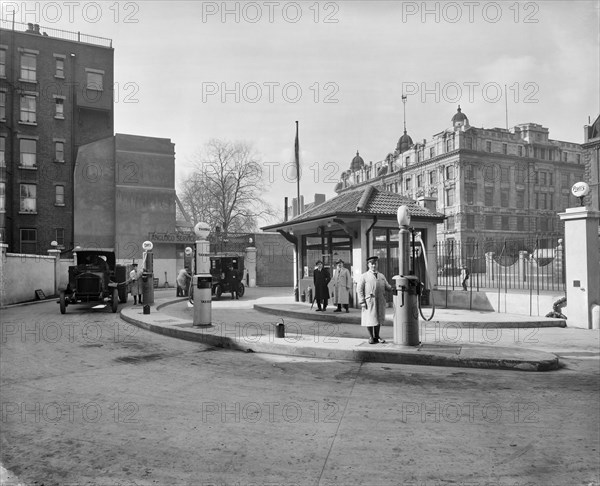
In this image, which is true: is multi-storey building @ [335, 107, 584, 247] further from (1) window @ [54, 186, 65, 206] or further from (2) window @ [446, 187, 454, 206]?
(1) window @ [54, 186, 65, 206]

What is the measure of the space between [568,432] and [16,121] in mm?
43355

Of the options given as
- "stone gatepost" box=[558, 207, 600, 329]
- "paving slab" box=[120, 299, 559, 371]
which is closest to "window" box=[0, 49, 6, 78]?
"paving slab" box=[120, 299, 559, 371]

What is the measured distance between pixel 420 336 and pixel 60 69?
134 feet

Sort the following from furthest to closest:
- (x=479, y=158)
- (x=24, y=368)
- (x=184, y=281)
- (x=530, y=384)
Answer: (x=479, y=158), (x=184, y=281), (x=24, y=368), (x=530, y=384)

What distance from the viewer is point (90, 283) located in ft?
60.3

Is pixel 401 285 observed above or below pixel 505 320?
above

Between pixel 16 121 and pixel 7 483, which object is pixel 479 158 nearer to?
pixel 16 121

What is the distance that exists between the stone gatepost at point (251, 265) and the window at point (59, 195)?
16101 mm

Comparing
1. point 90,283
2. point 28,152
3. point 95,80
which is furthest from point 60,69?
point 90,283

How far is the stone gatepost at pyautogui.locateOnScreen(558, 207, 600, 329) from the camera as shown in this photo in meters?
12.7

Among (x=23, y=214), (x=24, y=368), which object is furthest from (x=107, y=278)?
(x=23, y=214)

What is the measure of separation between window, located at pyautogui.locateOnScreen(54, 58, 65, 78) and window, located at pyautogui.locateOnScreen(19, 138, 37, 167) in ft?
20.0

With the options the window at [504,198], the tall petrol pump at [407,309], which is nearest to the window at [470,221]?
the window at [504,198]

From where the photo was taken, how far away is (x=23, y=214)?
38.2m
